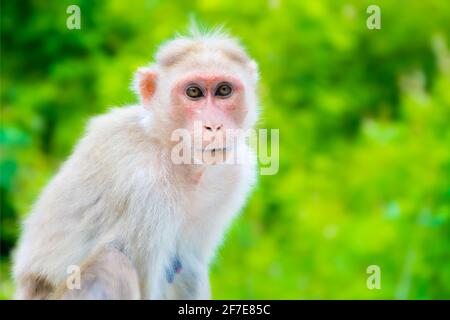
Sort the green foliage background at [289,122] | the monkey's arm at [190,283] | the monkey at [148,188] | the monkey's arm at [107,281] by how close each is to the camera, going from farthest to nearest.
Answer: the green foliage background at [289,122]
the monkey's arm at [190,283]
the monkey at [148,188]
the monkey's arm at [107,281]

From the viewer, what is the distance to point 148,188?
5344 mm

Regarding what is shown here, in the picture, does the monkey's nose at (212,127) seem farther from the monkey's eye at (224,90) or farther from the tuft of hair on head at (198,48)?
the tuft of hair on head at (198,48)

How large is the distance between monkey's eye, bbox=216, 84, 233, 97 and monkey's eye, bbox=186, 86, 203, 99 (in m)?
0.13

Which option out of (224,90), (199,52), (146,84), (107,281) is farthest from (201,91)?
(107,281)

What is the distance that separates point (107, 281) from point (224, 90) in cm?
146

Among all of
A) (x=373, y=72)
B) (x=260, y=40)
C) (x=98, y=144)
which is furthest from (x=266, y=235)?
(x=98, y=144)

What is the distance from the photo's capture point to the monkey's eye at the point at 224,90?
562 centimetres

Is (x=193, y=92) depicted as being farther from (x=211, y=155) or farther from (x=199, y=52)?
(x=211, y=155)

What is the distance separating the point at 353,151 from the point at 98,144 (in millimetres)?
6774

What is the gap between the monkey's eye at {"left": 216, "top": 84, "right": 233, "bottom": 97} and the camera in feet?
18.4

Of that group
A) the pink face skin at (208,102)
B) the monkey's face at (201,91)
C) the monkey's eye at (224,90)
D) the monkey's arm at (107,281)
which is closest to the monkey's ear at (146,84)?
the monkey's face at (201,91)

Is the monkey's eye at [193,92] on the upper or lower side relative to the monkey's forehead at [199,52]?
lower

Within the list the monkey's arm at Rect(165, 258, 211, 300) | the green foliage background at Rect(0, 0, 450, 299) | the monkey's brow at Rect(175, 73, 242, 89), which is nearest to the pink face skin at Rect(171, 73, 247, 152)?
the monkey's brow at Rect(175, 73, 242, 89)

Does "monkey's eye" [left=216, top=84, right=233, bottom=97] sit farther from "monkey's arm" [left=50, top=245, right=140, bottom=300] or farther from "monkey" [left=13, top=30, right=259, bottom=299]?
"monkey's arm" [left=50, top=245, right=140, bottom=300]
